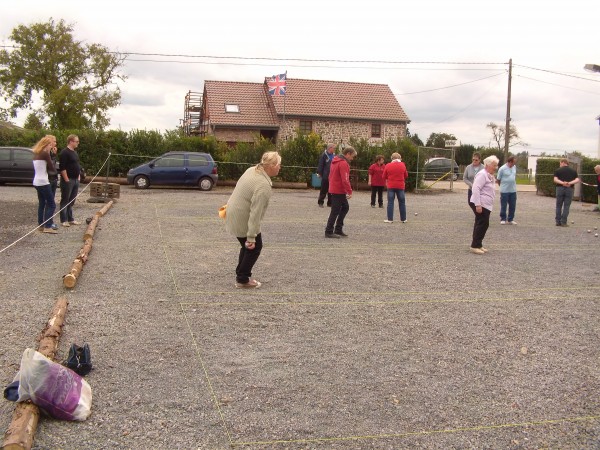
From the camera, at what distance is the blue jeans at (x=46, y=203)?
1138cm

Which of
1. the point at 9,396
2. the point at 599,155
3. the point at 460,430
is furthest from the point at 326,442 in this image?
the point at 599,155

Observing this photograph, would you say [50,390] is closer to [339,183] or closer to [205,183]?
[339,183]

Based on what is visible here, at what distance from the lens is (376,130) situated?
46656 mm

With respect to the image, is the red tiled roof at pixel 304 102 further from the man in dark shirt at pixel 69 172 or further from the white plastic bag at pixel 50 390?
the white plastic bag at pixel 50 390

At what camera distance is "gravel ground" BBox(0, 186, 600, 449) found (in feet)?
12.6

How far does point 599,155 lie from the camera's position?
124ft

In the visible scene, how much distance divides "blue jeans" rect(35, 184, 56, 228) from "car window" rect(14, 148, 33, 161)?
1248 cm

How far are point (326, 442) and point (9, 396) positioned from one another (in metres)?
1.96

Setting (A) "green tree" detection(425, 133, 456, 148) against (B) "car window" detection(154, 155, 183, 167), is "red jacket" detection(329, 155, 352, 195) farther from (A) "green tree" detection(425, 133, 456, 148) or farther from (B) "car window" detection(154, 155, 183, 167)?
(A) "green tree" detection(425, 133, 456, 148)

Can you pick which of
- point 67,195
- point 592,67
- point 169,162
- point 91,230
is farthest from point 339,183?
point 592,67

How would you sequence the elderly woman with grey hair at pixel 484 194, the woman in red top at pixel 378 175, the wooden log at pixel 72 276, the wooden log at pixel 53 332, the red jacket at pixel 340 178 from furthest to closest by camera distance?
the woman in red top at pixel 378 175 → the red jacket at pixel 340 178 → the elderly woman with grey hair at pixel 484 194 → the wooden log at pixel 72 276 → the wooden log at pixel 53 332

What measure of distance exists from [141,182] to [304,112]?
70.4 ft

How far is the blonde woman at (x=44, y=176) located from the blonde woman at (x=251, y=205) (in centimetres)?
517

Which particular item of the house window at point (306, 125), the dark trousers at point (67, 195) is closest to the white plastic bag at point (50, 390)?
the dark trousers at point (67, 195)
